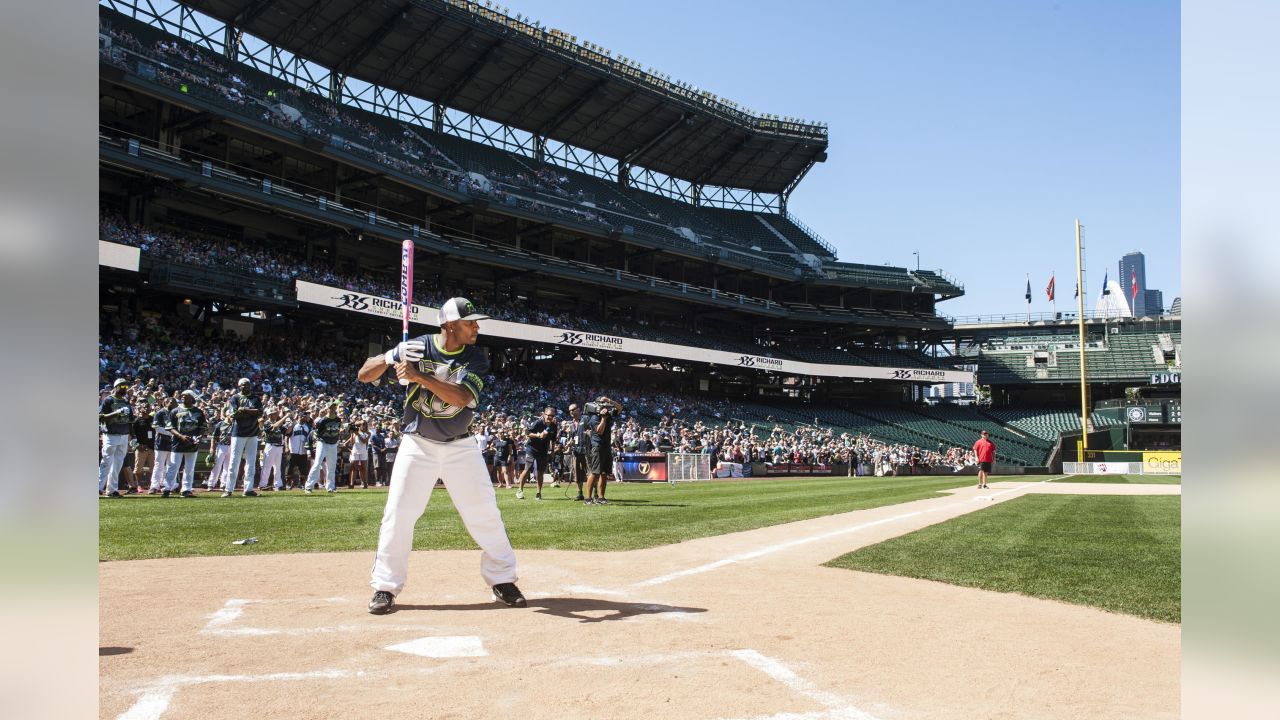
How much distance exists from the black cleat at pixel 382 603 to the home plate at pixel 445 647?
79 cm

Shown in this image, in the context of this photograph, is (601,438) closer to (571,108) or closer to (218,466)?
(218,466)

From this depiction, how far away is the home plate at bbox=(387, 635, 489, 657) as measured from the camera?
14.6 ft

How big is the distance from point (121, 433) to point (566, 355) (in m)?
33.5

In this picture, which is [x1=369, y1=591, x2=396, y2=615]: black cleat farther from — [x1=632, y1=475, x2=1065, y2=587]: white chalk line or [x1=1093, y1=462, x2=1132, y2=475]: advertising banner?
[x1=1093, y1=462, x2=1132, y2=475]: advertising banner

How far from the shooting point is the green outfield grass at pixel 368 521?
9039mm

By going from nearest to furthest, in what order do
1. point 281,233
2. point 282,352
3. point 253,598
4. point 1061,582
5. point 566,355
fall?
1. point 253,598
2. point 1061,582
3. point 282,352
4. point 281,233
5. point 566,355

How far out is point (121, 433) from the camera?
588 inches

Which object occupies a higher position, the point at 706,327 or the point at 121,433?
the point at 706,327

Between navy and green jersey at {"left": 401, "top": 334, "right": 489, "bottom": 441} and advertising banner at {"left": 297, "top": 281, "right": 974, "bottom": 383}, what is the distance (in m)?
28.8

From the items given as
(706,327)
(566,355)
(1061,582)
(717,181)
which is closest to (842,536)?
(1061,582)

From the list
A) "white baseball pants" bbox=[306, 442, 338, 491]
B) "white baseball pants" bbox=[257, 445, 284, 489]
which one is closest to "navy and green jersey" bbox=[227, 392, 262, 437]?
"white baseball pants" bbox=[257, 445, 284, 489]

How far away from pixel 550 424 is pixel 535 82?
35.4 metres
